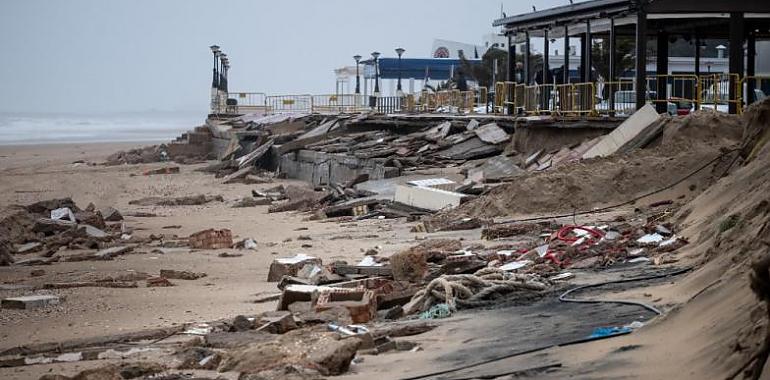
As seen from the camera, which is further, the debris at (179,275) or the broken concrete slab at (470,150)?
the broken concrete slab at (470,150)

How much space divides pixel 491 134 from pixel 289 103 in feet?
137

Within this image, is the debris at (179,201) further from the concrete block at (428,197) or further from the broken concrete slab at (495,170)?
the concrete block at (428,197)

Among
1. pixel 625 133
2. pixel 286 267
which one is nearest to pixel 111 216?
pixel 625 133

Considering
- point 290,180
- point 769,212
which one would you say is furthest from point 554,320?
point 290,180

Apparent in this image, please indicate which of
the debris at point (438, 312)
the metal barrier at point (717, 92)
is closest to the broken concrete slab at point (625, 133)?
the metal barrier at point (717, 92)

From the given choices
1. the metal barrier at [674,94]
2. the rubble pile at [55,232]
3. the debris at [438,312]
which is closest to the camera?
the debris at [438,312]

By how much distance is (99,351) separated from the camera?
11.4m

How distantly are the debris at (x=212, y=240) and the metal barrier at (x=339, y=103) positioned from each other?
143 ft

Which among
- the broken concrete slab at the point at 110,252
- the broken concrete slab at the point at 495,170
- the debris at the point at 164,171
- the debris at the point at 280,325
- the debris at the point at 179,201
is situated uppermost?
the broken concrete slab at the point at 495,170

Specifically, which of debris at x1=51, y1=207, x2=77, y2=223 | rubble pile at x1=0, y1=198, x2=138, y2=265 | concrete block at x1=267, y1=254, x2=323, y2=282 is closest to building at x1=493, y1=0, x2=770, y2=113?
rubble pile at x1=0, y1=198, x2=138, y2=265

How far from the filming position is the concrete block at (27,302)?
14625 mm

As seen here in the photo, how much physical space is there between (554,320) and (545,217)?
399 inches

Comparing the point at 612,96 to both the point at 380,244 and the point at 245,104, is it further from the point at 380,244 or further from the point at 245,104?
the point at 245,104

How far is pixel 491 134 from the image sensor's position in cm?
3272
